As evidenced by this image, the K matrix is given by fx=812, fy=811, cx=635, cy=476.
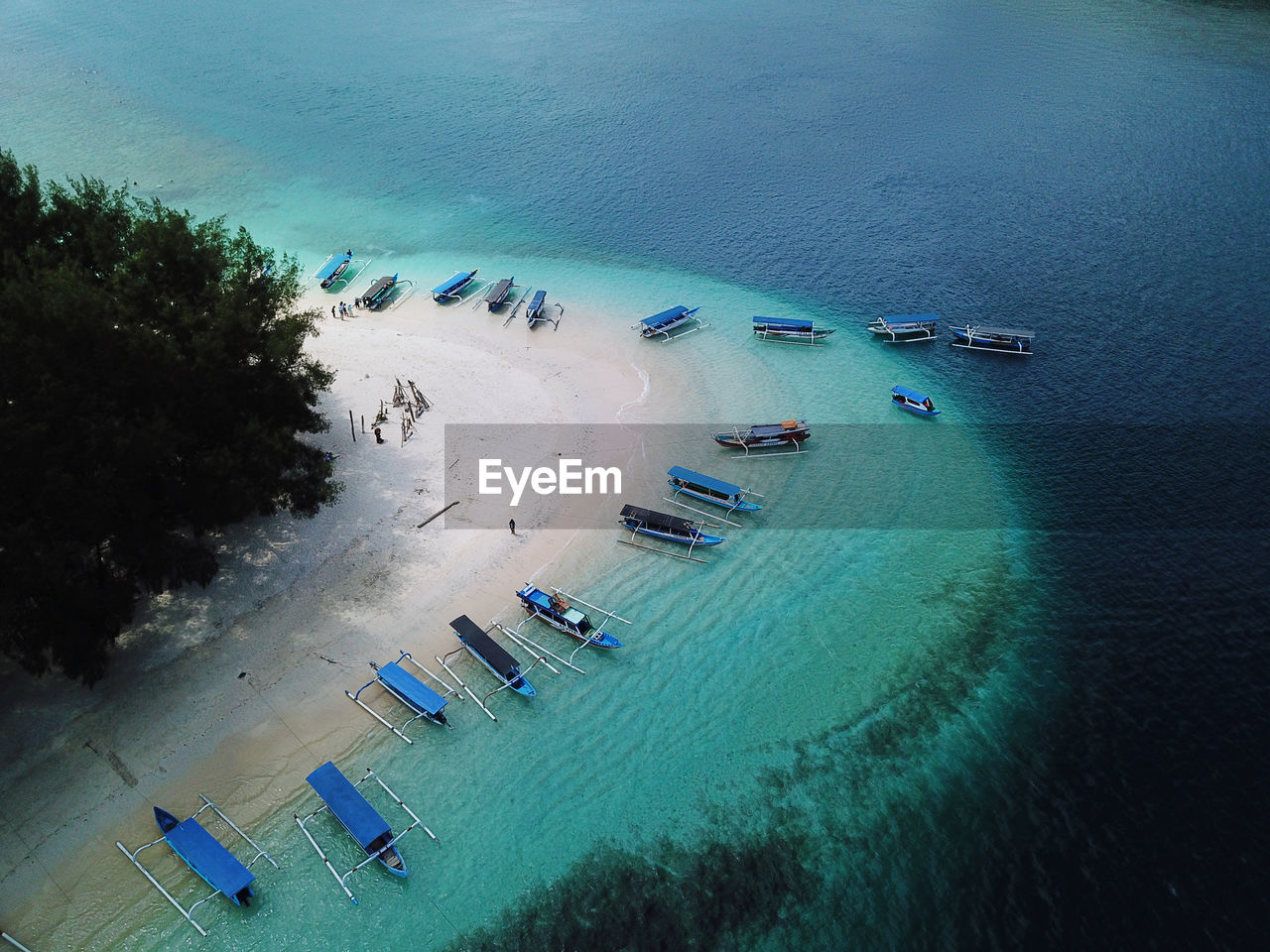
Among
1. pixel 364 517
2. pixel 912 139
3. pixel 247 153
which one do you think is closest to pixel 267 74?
pixel 247 153

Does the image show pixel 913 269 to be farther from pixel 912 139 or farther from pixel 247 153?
pixel 247 153

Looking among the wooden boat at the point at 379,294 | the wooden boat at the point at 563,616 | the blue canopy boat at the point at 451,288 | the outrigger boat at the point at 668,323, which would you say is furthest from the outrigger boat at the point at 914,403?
the wooden boat at the point at 379,294

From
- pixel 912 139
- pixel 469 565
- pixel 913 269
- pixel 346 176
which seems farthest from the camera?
pixel 912 139

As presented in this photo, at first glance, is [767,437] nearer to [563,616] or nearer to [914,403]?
[914,403]

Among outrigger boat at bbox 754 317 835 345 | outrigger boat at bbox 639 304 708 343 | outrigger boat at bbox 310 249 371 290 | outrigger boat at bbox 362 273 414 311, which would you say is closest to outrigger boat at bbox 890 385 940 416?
outrigger boat at bbox 754 317 835 345

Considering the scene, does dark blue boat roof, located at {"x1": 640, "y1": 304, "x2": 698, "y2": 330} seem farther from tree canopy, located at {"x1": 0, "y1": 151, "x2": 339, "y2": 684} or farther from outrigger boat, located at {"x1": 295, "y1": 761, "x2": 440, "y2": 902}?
outrigger boat, located at {"x1": 295, "y1": 761, "x2": 440, "y2": 902}

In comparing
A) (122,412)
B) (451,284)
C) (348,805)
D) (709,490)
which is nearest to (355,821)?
(348,805)
